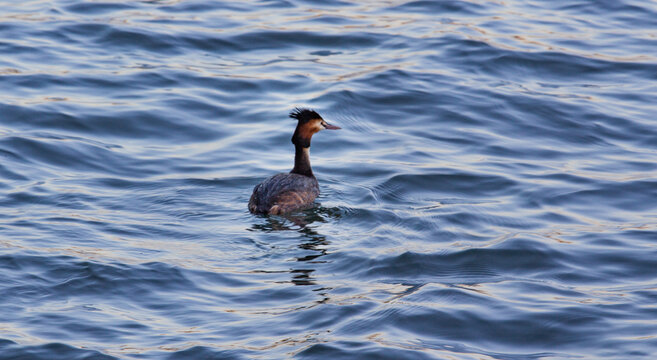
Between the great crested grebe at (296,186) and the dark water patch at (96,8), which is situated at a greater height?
the dark water patch at (96,8)

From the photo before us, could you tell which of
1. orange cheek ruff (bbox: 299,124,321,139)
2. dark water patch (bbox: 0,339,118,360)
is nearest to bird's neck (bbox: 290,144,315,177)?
orange cheek ruff (bbox: 299,124,321,139)

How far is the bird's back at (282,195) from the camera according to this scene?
1102 centimetres

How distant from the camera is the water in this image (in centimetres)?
800

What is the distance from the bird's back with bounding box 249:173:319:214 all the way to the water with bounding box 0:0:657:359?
0.57 feet

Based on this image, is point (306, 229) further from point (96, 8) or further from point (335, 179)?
point (96, 8)

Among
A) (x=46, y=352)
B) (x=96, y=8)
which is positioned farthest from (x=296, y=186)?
(x=96, y=8)

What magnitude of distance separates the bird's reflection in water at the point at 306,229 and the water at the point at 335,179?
0.04 meters

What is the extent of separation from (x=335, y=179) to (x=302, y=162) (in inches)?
20.9

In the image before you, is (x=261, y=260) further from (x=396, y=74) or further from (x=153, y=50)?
(x=153, y=50)

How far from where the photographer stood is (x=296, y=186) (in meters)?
11.4

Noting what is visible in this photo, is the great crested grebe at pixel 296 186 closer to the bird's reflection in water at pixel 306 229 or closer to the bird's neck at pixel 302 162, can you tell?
the bird's neck at pixel 302 162

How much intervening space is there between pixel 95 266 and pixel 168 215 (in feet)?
6.36

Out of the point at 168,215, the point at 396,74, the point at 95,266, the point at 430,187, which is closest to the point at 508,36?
the point at 396,74

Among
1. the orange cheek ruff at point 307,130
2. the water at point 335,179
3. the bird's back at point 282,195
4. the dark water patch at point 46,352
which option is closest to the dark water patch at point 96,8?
the water at point 335,179
